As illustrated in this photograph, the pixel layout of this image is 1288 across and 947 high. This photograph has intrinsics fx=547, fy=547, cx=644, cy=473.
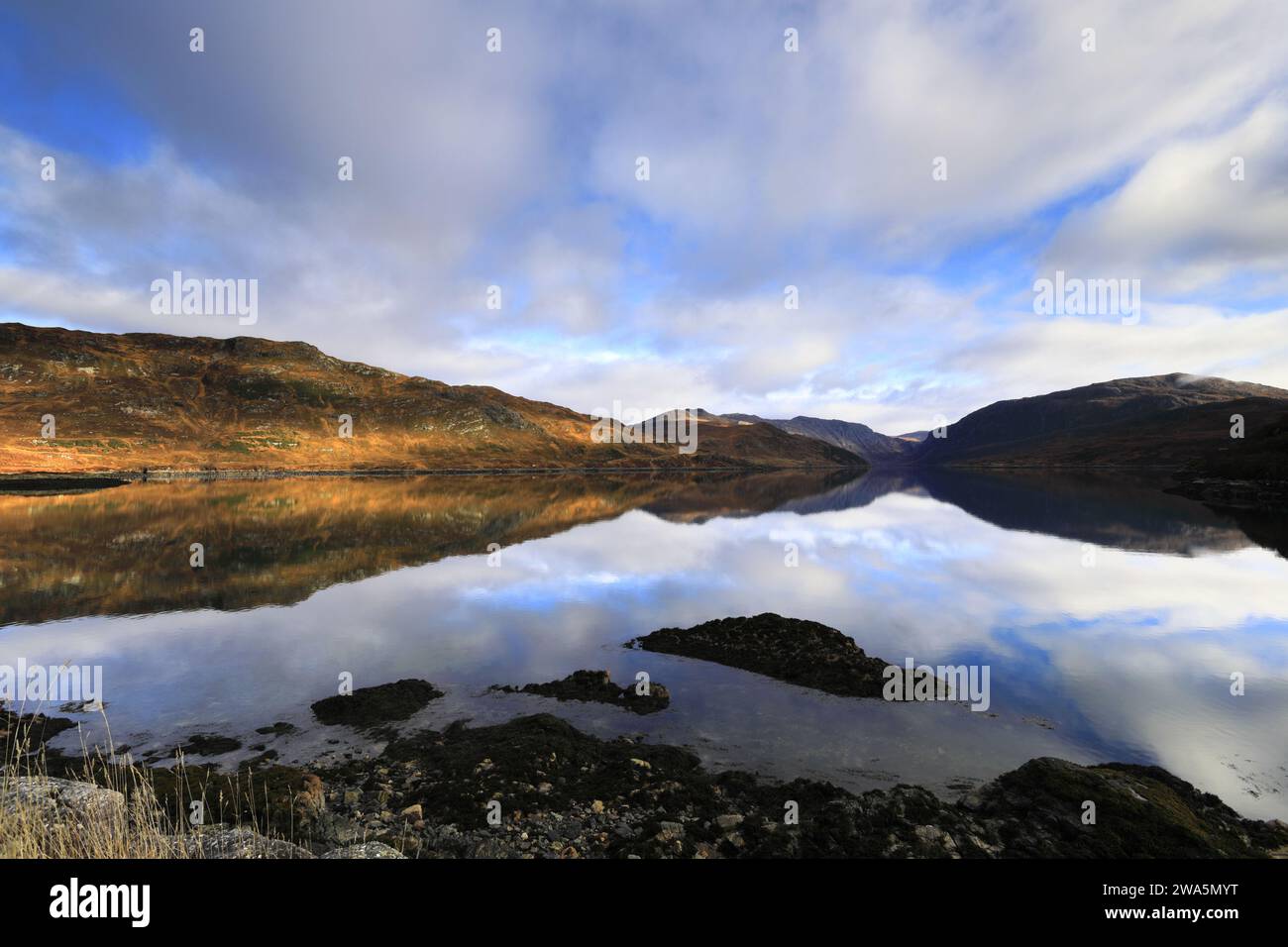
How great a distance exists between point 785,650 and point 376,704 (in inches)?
519

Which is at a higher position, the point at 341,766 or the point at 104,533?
the point at 104,533

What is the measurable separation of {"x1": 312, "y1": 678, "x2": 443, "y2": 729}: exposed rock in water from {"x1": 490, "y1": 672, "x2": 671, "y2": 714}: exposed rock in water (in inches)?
87.8

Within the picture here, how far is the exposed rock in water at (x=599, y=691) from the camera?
15.9 m

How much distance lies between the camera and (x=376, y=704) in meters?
15.5

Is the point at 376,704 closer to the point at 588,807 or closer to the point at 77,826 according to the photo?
the point at 588,807
